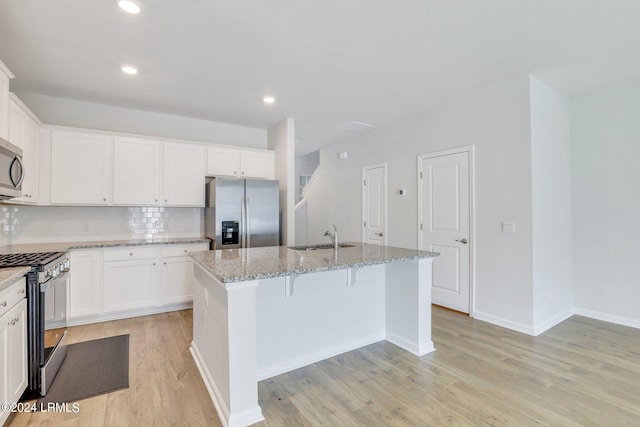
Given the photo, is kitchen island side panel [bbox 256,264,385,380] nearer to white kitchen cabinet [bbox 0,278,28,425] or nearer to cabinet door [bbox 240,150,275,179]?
white kitchen cabinet [bbox 0,278,28,425]

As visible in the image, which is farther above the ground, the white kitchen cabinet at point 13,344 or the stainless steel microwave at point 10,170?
the stainless steel microwave at point 10,170

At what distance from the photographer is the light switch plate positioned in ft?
10.7

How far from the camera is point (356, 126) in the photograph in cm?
486

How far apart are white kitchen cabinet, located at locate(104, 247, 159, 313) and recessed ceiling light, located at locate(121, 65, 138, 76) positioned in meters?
1.87

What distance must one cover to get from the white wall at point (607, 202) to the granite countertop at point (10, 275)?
5146mm

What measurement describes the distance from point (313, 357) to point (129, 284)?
2.38m

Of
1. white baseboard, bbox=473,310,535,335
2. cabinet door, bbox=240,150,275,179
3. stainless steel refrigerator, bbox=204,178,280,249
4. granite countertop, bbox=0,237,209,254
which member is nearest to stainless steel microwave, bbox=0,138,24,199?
granite countertop, bbox=0,237,209,254

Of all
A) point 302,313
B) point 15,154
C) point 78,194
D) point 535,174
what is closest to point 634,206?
point 535,174

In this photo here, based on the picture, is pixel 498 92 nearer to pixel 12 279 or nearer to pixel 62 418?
pixel 12 279

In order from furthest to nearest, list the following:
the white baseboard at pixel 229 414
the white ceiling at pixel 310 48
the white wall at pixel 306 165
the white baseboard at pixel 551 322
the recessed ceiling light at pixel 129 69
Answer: the white wall at pixel 306 165, the white baseboard at pixel 551 322, the recessed ceiling light at pixel 129 69, the white ceiling at pixel 310 48, the white baseboard at pixel 229 414

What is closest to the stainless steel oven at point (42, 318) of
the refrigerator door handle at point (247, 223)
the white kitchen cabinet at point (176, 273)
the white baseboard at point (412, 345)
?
the white kitchen cabinet at point (176, 273)

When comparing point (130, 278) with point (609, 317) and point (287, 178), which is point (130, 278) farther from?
point (609, 317)

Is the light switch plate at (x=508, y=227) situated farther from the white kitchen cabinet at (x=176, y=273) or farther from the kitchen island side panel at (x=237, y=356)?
the white kitchen cabinet at (x=176, y=273)

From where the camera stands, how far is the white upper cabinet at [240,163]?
168 inches
